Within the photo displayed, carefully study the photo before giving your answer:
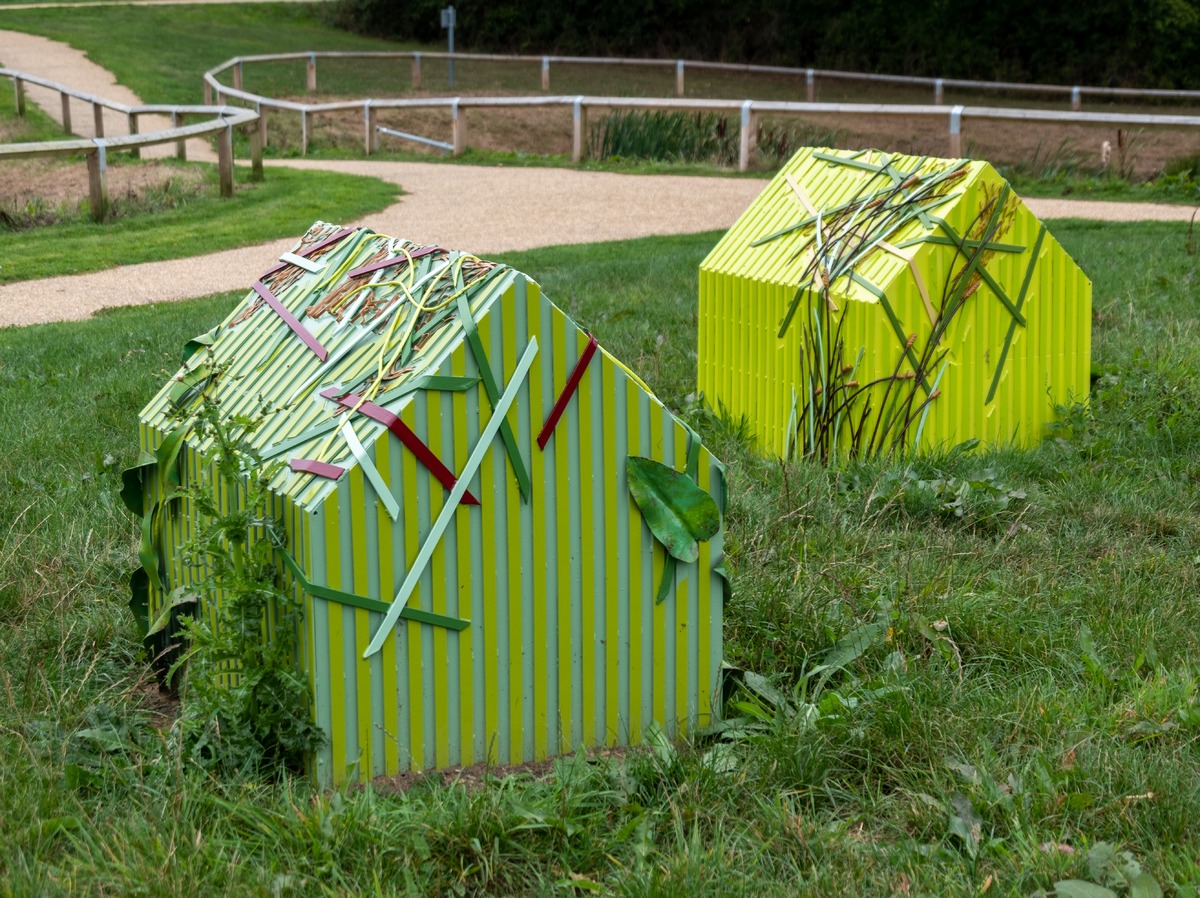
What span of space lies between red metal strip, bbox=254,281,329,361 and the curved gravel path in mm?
5929

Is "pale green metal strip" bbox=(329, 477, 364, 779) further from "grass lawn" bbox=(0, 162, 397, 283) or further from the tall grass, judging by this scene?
the tall grass

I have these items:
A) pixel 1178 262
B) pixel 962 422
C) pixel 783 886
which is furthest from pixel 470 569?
pixel 1178 262

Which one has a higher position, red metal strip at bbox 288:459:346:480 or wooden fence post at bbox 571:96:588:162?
red metal strip at bbox 288:459:346:480

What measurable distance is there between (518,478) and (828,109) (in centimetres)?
1516

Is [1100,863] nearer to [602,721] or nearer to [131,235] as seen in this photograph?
[602,721]

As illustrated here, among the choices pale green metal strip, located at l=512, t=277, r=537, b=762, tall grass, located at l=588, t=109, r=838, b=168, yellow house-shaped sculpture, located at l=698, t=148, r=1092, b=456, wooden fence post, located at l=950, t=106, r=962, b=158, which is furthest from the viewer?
tall grass, located at l=588, t=109, r=838, b=168

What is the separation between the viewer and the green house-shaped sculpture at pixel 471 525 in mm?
3270

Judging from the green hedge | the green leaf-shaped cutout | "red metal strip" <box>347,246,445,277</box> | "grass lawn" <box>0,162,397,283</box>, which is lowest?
"grass lawn" <box>0,162,397,283</box>

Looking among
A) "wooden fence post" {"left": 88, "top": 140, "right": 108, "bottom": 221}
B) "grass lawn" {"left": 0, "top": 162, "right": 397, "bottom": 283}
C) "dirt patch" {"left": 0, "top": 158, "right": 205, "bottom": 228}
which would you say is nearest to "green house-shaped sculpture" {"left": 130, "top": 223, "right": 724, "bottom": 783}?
"grass lawn" {"left": 0, "top": 162, "right": 397, "bottom": 283}

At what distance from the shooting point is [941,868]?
10.0ft

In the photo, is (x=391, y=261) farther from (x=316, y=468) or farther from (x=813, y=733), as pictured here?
(x=813, y=733)

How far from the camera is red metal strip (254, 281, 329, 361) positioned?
3750 mm

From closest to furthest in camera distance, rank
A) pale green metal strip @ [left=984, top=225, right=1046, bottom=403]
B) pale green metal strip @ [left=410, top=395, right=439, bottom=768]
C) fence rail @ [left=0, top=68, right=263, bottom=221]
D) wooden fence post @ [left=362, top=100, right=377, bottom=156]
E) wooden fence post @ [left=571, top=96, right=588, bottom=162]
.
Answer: pale green metal strip @ [left=410, top=395, right=439, bottom=768]
pale green metal strip @ [left=984, top=225, right=1046, bottom=403]
fence rail @ [left=0, top=68, right=263, bottom=221]
wooden fence post @ [left=571, top=96, right=588, bottom=162]
wooden fence post @ [left=362, top=100, right=377, bottom=156]

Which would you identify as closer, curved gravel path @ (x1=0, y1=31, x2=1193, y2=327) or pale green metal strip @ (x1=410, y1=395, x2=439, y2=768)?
pale green metal strip @ (x1=410, y1=395, x2=439, y2=768)
